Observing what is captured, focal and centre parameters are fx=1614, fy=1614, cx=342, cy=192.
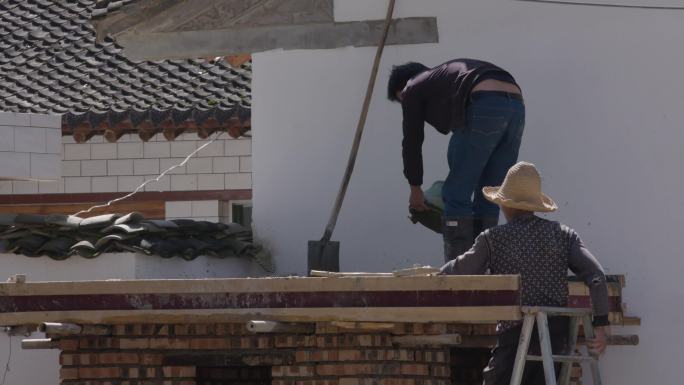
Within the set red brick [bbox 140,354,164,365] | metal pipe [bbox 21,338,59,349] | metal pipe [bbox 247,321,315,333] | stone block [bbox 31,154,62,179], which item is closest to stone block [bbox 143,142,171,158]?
stone block [bbox 31,154,62,179]

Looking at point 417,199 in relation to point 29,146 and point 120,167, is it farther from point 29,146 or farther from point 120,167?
point 120,167

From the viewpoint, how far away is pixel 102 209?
55.3 feet

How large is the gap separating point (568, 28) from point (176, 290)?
134 inches

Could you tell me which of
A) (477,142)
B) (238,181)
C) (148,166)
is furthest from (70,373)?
(148,166)

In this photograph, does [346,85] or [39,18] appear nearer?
[346,85]

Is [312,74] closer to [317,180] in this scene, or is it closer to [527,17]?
[317,180]

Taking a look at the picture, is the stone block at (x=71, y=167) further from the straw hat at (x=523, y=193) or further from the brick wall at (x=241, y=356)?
the straw hat at (x=523, y=193)

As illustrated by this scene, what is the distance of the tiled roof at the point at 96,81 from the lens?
1545cm

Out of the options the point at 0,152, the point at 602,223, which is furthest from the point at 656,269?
the point at 0,152

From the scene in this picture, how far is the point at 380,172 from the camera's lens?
10727mm

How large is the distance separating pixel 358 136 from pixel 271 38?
3.75 ft

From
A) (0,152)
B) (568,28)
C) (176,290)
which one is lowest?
(176,290)

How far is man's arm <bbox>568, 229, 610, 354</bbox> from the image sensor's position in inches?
306

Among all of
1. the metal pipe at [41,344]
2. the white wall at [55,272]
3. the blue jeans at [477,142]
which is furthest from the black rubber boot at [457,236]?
the metal pipe at [41,344]
